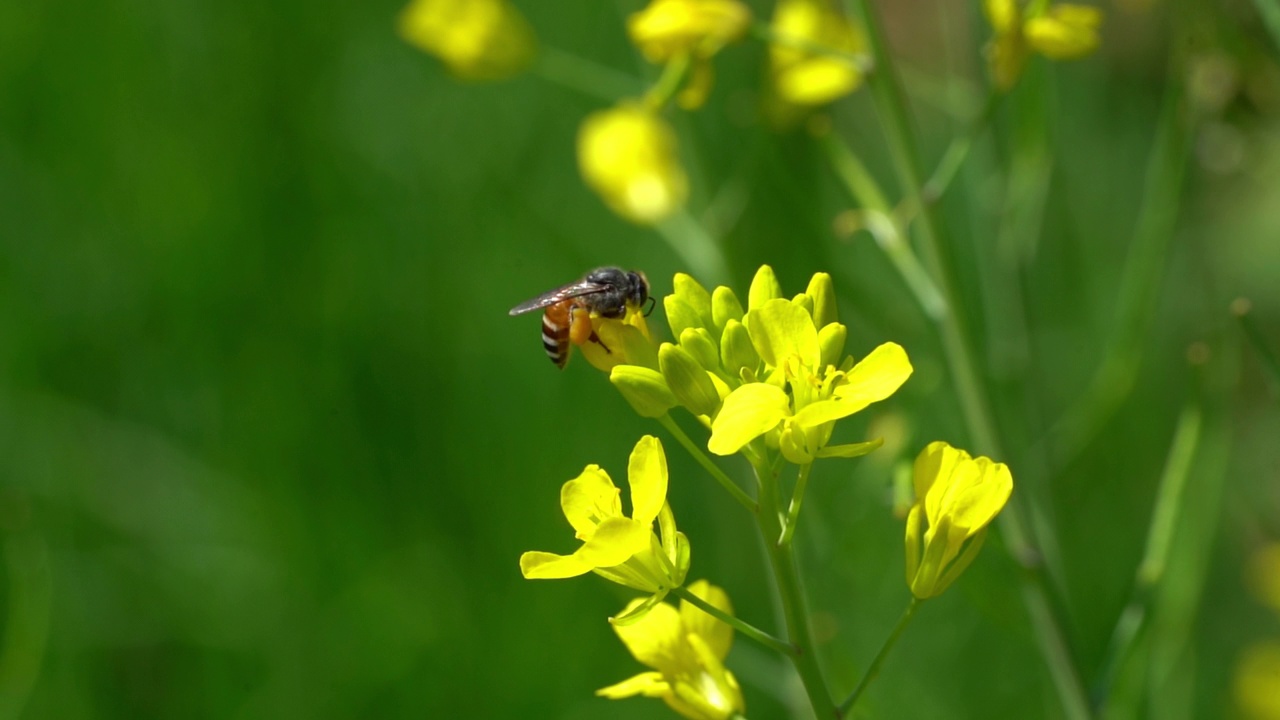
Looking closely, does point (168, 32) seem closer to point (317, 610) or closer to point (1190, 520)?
point (317, 610)

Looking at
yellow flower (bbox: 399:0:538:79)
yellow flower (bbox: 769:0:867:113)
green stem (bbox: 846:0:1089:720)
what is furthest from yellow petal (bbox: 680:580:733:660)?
yellow flower (bbox: 399:0:538:79)

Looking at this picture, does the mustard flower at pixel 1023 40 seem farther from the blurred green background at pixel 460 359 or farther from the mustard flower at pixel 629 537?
the mustard flower at pixel 629 537

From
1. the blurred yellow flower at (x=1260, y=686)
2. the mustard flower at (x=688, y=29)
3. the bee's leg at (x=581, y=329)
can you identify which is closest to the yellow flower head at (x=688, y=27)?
the mustard flower at (x=688, y=29)

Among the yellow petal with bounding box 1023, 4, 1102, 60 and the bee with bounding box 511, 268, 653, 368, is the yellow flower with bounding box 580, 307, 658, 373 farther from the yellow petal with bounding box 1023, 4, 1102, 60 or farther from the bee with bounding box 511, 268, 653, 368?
the yellow petal with bounding box 1023, 4, 1102, 60

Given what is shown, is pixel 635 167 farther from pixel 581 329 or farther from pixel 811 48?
pixel 581 329

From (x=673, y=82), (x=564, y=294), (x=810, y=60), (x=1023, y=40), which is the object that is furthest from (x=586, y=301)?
(x=810, y=60)

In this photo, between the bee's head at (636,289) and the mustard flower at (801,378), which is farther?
the bee's head at (636,289)
